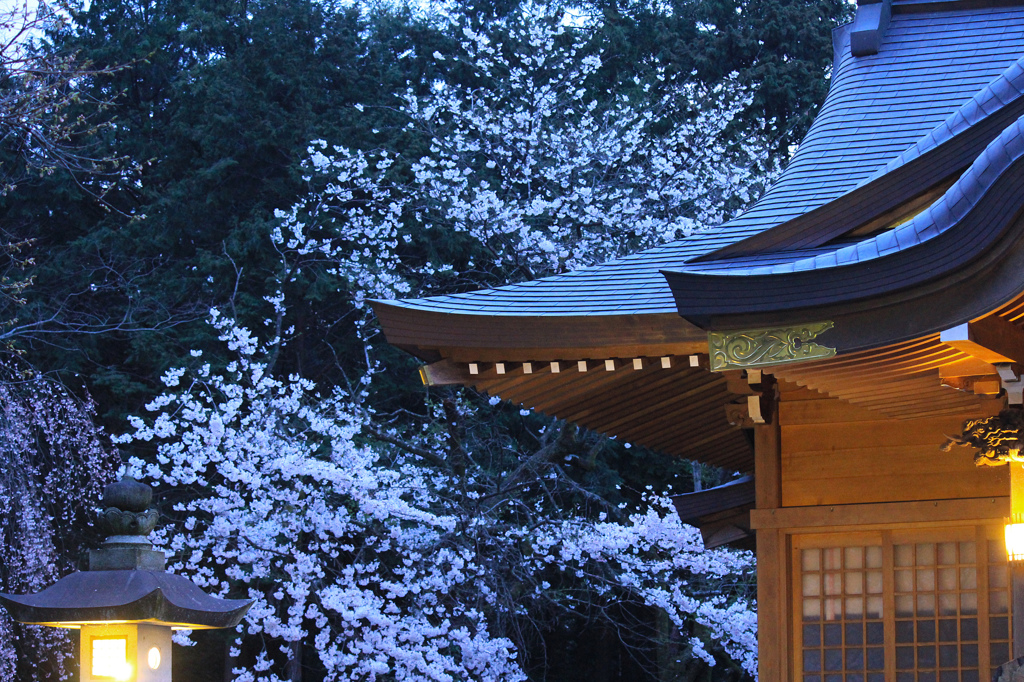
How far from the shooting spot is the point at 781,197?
5.40 meters

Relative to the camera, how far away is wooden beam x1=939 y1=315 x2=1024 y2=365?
3629mm

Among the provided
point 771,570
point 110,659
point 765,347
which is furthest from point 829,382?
point 110,659

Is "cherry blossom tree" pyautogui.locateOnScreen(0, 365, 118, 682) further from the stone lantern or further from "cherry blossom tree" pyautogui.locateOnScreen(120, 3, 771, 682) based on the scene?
the stone lantern

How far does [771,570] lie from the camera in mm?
5129

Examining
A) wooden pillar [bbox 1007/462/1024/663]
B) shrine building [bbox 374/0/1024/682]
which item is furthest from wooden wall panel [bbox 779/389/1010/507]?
wooden pillar [bbox 1007/462/1024/663]

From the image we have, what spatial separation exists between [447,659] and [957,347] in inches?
264

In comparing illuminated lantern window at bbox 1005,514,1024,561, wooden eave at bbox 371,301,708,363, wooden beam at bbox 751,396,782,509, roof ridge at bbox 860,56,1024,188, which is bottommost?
illuminated lantern window at bbox 1005,514,1024,561

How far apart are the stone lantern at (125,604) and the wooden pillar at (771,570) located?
2264 millimetres

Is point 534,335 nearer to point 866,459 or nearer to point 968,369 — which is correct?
point 866,459

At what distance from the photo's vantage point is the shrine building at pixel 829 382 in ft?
13.3

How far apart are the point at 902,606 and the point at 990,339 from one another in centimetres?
168

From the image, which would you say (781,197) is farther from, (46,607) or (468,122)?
(468,122)

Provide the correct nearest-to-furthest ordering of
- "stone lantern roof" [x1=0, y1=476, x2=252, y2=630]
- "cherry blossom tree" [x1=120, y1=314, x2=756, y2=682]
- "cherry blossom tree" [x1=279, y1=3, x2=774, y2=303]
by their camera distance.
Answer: "stone lantern roof" [x1=0, y1=476, x2=252, y2=630], "cherry blossom tree" [x1=120, y1=314, x2=756, y2=682], "cherry blossom tree" [x1=279, y1=3, x2=774, y2=303]

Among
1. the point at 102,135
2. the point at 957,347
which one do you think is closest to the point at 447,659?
the point at 957,347
